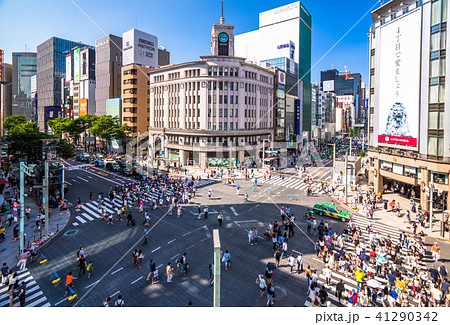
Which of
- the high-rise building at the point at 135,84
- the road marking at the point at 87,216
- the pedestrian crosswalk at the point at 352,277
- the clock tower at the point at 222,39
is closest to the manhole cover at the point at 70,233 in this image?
the road marking at the point at 87,216

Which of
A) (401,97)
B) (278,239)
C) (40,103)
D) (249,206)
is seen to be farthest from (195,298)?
(40,103)

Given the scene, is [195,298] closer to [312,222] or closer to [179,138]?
[312,222]

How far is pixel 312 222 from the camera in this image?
1067 inches

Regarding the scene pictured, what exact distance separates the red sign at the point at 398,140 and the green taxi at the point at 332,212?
1458cm

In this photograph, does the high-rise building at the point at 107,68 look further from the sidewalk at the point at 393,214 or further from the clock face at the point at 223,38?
the sidewalk at the point at 393,214

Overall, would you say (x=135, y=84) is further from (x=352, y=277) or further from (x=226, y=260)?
(x=352, y=277)

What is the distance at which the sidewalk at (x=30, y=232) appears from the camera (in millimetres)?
21297

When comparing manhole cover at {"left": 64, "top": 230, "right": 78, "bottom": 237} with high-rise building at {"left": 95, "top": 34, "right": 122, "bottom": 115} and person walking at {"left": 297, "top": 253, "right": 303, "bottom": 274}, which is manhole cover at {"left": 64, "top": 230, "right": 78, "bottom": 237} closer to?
person walking at {"left": 297, "top": 253, "right": 303, "bottom": 274}

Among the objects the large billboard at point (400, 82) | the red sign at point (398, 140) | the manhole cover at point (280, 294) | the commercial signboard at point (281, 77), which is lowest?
the manhole cover at point (280, 294)

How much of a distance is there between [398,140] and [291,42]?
8599 centimetres

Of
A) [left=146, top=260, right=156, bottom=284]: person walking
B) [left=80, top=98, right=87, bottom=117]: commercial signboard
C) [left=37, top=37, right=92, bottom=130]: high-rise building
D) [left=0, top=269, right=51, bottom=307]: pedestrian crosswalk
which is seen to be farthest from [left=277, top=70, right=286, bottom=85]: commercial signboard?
[left=37, top=37, right=92, bottom=130]: high-rise building

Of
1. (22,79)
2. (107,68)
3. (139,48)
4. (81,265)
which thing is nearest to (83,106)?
(107,68)

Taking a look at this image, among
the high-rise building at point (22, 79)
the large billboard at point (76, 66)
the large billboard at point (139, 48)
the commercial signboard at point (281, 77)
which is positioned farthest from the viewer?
the high-rise building at point (22, 79)

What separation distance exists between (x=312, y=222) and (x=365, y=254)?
720 cm
